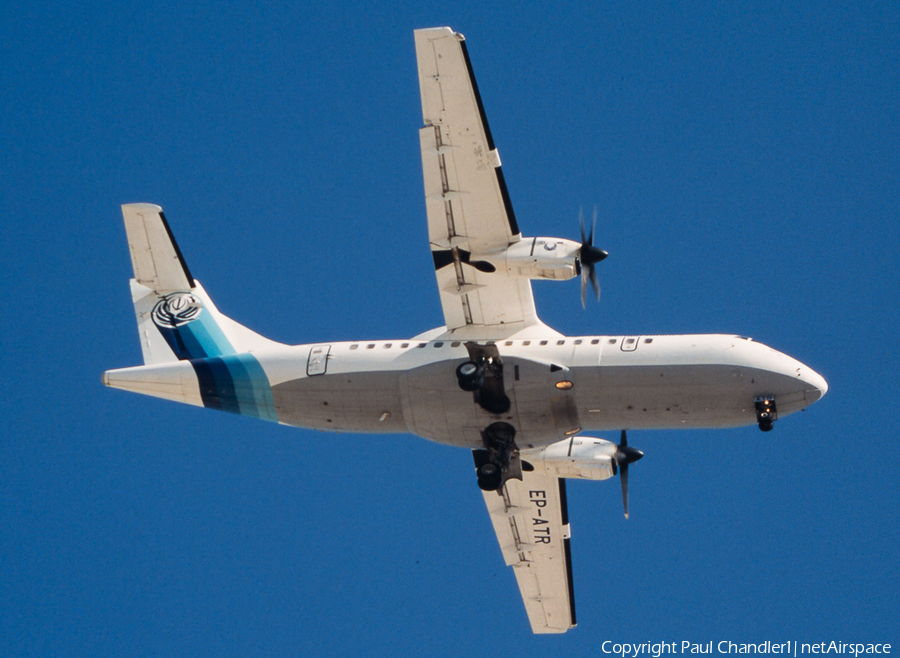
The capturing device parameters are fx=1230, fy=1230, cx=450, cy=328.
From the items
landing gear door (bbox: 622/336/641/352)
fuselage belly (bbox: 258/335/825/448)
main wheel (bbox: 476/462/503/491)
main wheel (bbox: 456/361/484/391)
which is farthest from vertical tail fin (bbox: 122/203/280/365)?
landing gear door (bbox: 622/336/641/352)

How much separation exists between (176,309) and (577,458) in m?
9.58

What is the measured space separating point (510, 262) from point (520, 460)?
5454mm

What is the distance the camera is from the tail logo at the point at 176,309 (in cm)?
2731

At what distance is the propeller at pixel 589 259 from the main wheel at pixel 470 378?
2.45 meters

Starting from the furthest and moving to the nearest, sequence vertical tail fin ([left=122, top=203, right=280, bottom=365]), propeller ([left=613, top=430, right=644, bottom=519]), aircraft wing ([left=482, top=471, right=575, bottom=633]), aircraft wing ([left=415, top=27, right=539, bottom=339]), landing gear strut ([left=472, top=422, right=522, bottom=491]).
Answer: aircraft wing ([left=482, top=471, right=575, bottom=633])
propeller ([left=613, top=430, right=644, bottom=519])
vertical tail fin ([left=122, top=203, right=280, bottom=365])
landing gear strut ([left=472, top=422, right=522, bottom=491])
aircraft wing ([left=415, top=27, right=539, bottom=339])

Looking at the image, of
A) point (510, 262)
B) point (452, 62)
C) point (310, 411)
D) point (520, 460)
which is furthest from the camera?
point (520, 460)

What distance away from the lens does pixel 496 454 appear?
82.7 feet

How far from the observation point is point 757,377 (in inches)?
926

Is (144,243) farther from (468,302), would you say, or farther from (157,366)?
(468,302)

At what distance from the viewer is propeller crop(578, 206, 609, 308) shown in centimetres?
2372

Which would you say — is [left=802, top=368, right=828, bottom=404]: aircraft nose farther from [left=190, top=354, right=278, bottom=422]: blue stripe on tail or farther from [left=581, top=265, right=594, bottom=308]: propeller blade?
[left=190, top=354, right=278, bottom=422]: blue stripe on tail

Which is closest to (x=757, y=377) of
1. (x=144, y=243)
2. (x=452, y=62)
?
(x=452, y=62)

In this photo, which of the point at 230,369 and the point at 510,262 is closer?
the point at 510,262

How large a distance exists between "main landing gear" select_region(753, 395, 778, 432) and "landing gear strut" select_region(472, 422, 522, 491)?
489 cm
